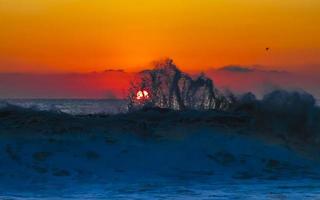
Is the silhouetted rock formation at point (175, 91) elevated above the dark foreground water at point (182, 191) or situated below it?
above

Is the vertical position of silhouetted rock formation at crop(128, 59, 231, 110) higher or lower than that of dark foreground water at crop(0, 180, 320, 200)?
higher

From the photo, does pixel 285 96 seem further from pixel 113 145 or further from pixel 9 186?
pixel 9 186

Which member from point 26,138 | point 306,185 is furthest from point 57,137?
point 306,185

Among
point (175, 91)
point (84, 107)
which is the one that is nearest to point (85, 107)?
point (84, 107)

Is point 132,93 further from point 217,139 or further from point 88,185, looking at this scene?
point 88,185

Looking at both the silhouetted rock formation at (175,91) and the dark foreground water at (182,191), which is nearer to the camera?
the dark foreground water at (182,191)

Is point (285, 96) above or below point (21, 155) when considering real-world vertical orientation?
above

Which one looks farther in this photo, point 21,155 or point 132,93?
point 132,93

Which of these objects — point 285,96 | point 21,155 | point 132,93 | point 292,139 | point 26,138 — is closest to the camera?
point 21,155

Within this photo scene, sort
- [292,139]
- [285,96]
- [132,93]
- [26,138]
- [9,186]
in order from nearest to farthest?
[9,186] < [26,138] < [292,139] < [285,96] < [132,93]

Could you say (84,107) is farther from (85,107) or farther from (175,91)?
(175,91)

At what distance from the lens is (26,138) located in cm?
1530

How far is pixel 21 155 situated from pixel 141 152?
261cm

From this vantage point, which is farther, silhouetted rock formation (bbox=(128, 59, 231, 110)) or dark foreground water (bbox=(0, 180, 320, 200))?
→ silhouetted rock formation (bbox=(128, 59, 231, 110))
